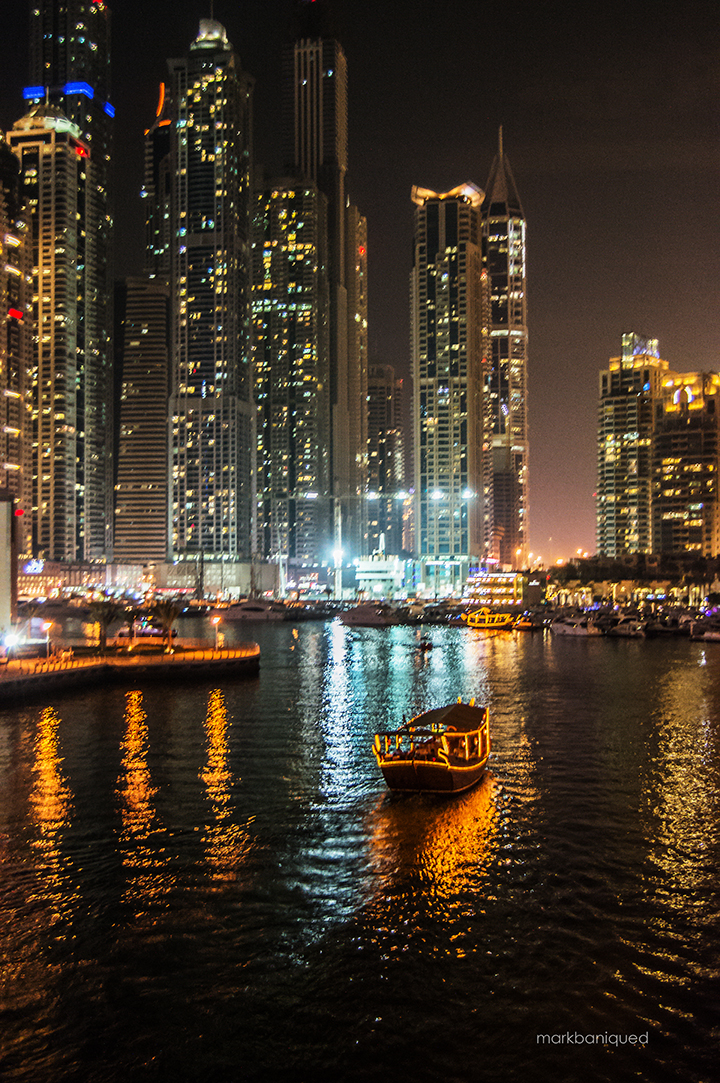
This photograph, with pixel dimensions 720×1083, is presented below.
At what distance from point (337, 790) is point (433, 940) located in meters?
14.4

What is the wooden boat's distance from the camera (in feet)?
111

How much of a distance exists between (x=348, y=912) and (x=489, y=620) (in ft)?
423

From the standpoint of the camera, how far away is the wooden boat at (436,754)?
111ft

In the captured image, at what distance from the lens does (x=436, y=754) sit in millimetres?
34406

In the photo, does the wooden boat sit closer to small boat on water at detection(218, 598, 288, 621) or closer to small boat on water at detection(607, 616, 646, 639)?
small boat on water at detection(607, 616, 646, 639)

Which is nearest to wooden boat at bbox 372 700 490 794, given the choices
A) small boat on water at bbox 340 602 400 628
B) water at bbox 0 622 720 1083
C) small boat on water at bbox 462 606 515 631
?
water at bbox 0 622 720 1083

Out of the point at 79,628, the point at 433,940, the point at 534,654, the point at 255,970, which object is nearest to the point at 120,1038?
the point at 255,970

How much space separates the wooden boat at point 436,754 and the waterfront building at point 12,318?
15314 centimetres


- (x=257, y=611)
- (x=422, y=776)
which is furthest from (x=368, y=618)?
(x=422, y=776)

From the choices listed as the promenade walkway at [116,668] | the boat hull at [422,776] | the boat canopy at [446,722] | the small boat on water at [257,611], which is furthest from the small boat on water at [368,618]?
the boat hull at [422,776]

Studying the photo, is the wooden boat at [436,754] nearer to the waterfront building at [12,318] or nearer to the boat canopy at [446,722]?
the boat canopy at [446,722]

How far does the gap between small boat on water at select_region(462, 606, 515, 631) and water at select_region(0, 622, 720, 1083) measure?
102 metres

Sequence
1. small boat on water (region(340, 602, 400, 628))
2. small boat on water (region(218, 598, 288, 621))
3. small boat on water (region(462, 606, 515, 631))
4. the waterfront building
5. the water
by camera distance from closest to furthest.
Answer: the water
small boat on water (region(462, 606, 515, 631))
small boat on water (region(340, 602, 400, 628))
the waterfront building
small boat on water (region(218, 598, 288, 621))

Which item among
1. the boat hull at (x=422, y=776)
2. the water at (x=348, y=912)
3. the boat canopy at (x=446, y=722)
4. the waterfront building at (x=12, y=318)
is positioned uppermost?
the waterfront building at (x=12, y=318)
